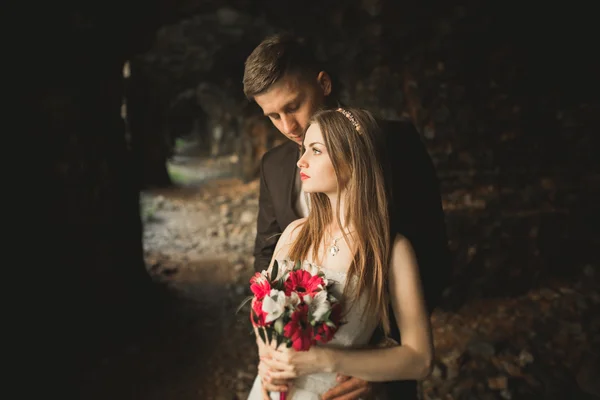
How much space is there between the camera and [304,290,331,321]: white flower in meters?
1.46

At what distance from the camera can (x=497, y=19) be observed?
515 cm

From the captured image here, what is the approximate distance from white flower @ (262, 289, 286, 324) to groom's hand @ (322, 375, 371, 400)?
1.38 ft

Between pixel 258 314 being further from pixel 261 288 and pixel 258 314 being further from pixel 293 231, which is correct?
pixel 293 231

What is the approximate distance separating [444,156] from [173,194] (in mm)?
10193

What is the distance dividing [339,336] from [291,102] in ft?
3.56

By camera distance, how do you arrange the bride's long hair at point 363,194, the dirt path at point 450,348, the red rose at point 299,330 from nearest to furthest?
the red rose at point 299,330 → the bride's long hair at point 363,194 → the dirt path at point 450,348

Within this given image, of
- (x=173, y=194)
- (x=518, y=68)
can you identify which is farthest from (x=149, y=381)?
(x=173, y=194)

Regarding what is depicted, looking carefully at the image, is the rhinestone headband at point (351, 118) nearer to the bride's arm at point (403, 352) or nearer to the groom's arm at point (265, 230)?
the bride's arm at point (403, 352)

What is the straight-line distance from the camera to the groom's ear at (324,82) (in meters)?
2.25

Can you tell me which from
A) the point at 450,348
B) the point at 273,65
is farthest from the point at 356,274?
the point at 450,348

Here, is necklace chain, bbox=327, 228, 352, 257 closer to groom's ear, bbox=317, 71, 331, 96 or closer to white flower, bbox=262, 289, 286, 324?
white flower, bbox=262, 289, 286, 324

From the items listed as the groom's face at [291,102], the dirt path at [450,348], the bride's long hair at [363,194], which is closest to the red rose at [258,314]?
the bride's long hair at [363,194]

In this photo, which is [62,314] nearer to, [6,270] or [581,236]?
[6,270]

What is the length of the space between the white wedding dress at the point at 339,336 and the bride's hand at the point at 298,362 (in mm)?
131
